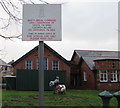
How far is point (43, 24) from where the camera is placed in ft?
14.6

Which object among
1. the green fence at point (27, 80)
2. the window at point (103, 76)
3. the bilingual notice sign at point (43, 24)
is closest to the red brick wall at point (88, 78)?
the window at point (103, 76)

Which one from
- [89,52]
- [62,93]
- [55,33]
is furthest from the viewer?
[89,52]

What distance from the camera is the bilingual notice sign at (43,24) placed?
4.44 metres

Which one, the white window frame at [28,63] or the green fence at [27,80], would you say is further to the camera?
the white window frame at [28,63]

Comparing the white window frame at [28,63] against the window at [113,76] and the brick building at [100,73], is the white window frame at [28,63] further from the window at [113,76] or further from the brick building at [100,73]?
the window at [113,76]

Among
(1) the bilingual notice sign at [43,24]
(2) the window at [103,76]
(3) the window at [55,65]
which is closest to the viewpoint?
(1) the bilingual notice sign at [43,24]

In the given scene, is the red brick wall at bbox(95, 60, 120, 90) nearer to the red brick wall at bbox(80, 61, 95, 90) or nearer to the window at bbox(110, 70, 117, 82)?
the window at bbox(110, 70, 117, 82)

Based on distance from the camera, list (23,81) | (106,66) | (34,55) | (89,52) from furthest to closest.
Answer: (89,52) < (34,55) < (106,66) < (23,81)

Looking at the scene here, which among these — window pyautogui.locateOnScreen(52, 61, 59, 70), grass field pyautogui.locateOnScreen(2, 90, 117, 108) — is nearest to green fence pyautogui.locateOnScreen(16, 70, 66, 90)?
window pyautogui.locateOnScreen(52, 61, 59, 70)

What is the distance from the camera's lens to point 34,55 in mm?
29828

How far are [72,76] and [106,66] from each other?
8.43 metres

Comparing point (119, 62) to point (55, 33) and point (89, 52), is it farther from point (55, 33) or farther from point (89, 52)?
point (55, 33)

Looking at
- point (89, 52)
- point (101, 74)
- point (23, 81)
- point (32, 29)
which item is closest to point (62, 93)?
point (23, 81)

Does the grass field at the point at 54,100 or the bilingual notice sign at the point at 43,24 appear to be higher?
the bilingual notice sign at the point at 43,24
